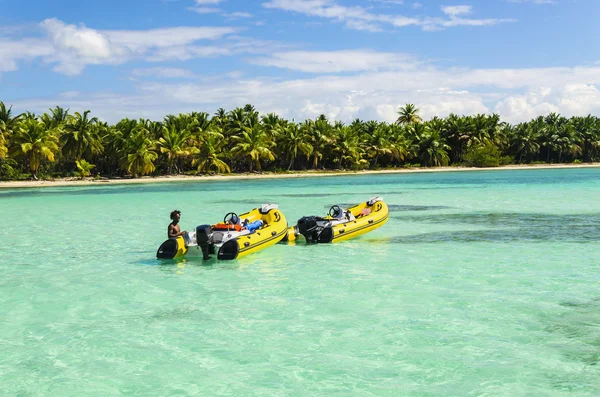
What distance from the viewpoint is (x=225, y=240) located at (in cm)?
1573

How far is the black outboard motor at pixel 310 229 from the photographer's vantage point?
18.0 metres

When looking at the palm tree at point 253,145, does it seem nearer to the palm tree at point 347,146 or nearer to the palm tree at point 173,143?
the palm tree at point 173,143

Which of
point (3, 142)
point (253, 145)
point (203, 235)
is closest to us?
point (203, 235)

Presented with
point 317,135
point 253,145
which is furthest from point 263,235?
point 317,135

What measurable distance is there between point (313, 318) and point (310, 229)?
7713 mm

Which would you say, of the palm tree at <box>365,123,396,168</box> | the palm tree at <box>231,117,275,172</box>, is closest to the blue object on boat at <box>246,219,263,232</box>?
the palm tree at <box>231,117,275,172</box>

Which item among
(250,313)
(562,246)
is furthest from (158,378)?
(562,246)

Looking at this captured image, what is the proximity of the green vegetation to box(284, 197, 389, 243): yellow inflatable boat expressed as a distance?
46.4 meters

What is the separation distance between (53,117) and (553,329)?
69787 millimetres

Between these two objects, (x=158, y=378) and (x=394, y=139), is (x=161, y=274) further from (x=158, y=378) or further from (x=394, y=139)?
(x=394, y=139)

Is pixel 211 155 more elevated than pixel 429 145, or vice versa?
pixel 429 145

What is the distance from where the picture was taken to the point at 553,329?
30.9 ft

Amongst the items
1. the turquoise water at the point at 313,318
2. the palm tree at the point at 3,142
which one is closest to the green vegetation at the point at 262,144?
the palm tree at the point at 3,142

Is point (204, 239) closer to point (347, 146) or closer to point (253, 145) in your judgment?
point (253, 145)
